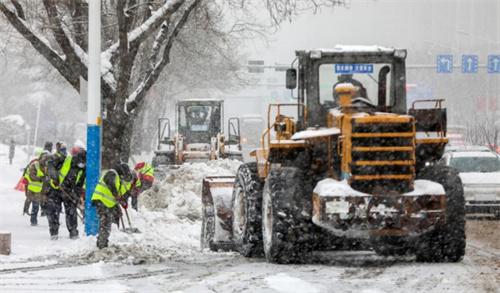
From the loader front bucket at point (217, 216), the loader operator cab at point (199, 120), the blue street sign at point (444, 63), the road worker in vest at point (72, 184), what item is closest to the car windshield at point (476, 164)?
the loader front bucket at point (217, 216)

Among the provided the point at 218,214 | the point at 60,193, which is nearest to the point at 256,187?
the point at 218,214

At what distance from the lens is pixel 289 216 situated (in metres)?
12.0

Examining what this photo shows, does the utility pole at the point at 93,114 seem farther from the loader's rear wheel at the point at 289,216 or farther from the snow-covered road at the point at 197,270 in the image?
the loader's rear wheel at the point at 289,216

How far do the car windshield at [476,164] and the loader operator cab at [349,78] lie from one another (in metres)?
9.07

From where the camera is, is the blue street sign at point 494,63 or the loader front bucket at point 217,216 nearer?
the loader front bucket at point 217,216

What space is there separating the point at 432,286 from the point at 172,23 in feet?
46.3

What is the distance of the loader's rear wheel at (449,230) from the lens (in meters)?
12.2

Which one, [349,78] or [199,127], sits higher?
[349,78]

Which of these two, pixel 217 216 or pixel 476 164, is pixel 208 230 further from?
pixel 476 164

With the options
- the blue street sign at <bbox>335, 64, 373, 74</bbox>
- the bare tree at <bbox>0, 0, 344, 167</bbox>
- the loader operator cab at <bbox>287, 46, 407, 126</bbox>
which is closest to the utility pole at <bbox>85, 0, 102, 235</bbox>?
the bare tree at <bbox>0, 0, 344, 167</bbox>

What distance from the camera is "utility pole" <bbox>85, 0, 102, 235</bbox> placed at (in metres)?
15.7

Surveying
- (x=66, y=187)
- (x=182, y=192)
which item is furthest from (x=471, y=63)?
(x=66, y=187)

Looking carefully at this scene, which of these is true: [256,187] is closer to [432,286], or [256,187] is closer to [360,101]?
[360,101]

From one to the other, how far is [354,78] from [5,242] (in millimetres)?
5310
